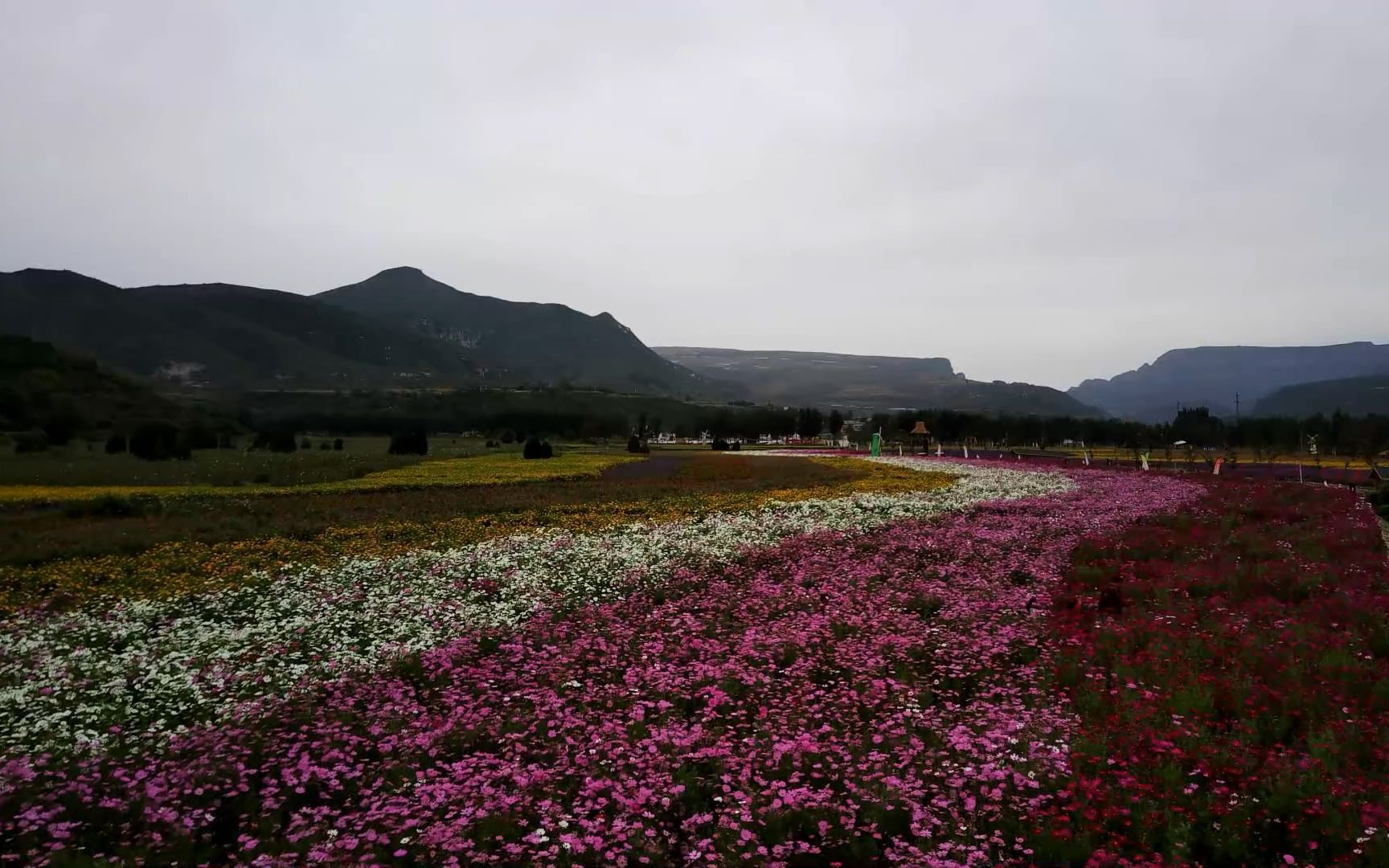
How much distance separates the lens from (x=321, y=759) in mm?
7695

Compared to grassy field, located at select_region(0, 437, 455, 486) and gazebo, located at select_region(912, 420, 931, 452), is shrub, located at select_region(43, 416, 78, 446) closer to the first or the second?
grassy field, located at select_region(0, 437, 455, 486)

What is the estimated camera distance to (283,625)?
1230 centimetres

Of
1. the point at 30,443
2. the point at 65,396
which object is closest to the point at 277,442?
the point at 30,443

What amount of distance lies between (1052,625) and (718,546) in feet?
30.3

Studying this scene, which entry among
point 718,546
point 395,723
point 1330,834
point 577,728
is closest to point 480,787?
point 577,728

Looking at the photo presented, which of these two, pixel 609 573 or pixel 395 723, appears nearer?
pixel 395 723

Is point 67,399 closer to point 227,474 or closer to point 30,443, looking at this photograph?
point 30,443

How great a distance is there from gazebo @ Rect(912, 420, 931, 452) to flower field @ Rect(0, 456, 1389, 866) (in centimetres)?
7188

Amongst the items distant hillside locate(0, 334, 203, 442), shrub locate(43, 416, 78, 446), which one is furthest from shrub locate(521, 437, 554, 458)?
distant hillside locate(0, 334, 203, 442)

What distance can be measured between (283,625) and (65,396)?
118559 millimetres

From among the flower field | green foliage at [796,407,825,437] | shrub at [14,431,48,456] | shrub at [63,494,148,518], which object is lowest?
shrub at [63,494,148,518]

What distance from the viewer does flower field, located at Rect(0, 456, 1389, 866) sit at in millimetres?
6293

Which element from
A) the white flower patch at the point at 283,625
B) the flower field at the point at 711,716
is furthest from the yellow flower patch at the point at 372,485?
the flower field at the point at 711,716

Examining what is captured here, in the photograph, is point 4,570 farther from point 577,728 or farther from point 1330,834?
point 1330,834
